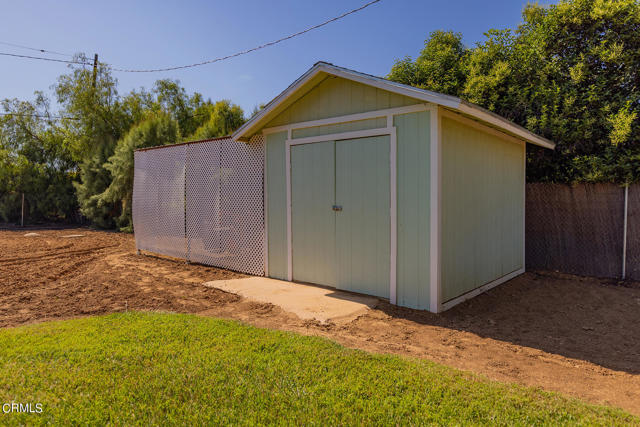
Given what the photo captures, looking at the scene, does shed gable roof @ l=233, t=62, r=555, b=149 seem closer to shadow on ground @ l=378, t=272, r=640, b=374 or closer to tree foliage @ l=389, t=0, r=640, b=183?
tree foliage @ l=389, t=0, r=640, b=183

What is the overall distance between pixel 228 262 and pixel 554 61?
310 inches

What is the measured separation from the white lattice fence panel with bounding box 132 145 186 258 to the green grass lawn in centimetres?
474

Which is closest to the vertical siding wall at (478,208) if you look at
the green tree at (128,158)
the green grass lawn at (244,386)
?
the green grass lawn at (244,386)

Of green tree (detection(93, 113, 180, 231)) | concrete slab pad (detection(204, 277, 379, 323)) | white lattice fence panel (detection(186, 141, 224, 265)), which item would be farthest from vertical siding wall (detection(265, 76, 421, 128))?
green tree (detection(93, 113, 180, 231))

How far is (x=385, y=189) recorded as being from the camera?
191 inches

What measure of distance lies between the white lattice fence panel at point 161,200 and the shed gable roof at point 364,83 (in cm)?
245

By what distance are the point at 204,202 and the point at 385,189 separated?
13.6 ft

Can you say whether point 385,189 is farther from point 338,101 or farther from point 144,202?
point 144,202

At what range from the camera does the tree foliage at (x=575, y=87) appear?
6812mm

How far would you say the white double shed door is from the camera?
491cm

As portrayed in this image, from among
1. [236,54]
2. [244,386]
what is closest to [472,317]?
[244,386]

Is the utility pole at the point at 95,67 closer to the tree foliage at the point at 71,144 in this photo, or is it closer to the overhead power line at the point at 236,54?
the tree foliage at the point at 71,144

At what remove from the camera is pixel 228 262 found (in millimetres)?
7094

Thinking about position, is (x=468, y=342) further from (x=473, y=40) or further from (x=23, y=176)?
(x=23, y=176)
